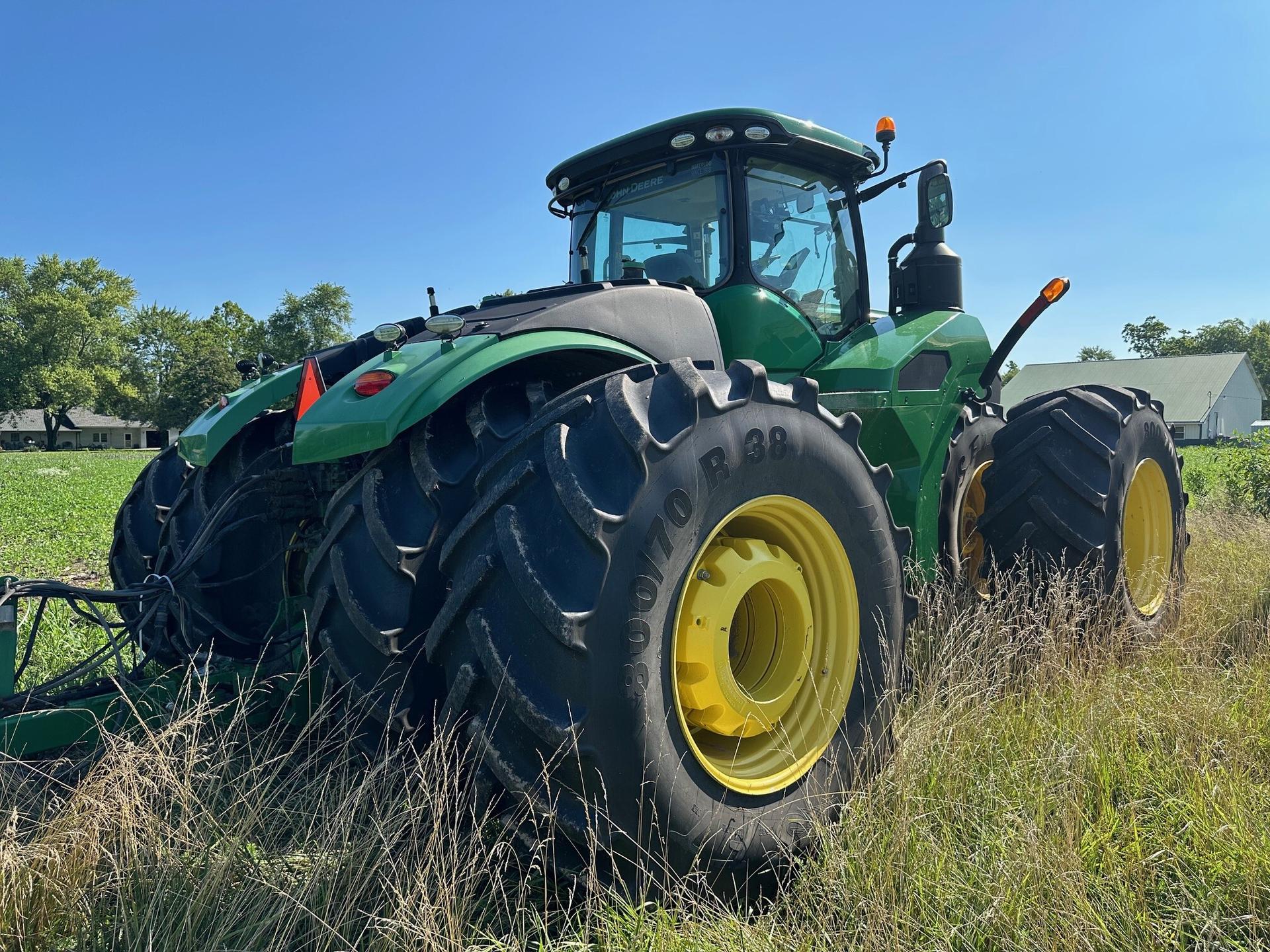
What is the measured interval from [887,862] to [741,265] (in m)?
2.44

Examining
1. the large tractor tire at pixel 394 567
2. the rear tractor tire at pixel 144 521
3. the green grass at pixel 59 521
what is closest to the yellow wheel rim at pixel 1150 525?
the large tractor tire at pixel 394 567

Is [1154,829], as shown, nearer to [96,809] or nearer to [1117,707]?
[1117,707]

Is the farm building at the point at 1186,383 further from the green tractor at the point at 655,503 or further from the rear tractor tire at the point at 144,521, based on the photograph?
the rear tractor tire at the point at 144,521

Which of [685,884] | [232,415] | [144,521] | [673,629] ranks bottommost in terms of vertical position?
[685,884]

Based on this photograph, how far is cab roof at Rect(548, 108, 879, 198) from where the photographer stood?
3656 millimetres

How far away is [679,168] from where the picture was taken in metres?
3.86

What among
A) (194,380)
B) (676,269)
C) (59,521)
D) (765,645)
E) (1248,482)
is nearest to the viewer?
(765,645)

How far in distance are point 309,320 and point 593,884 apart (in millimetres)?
68603

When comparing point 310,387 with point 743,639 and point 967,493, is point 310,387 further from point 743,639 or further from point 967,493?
point 967,493

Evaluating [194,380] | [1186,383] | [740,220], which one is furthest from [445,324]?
[194,380]

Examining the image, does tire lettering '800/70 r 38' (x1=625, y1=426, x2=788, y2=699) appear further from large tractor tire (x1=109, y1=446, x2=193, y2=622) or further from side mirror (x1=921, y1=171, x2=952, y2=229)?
large tractor tire (x1=109, y1=446, x2=193, y2=622)

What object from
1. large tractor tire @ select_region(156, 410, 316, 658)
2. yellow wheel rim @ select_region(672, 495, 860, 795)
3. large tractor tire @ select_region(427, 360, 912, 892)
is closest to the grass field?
large tractor tire @ select_region(427, 360, 912, 892)

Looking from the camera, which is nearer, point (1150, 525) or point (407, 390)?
point (407, 390)

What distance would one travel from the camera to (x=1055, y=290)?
4.30 m
